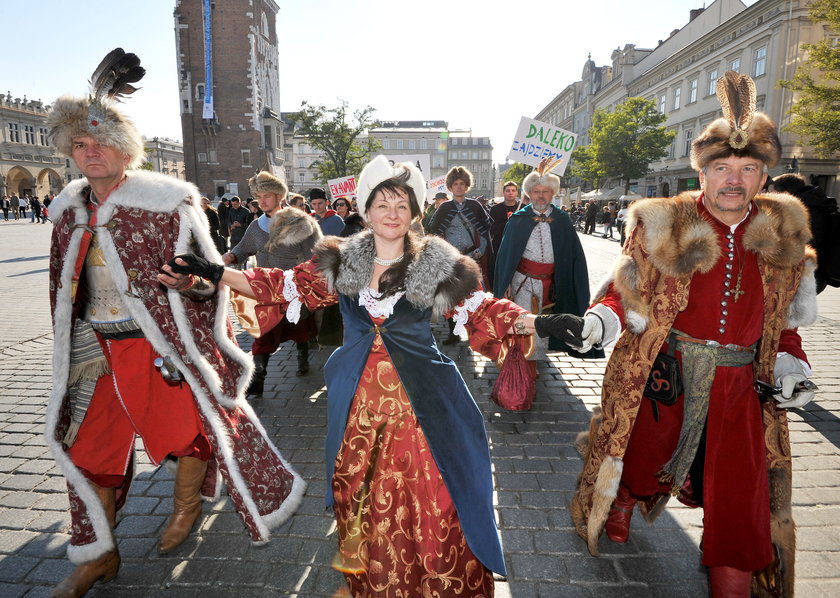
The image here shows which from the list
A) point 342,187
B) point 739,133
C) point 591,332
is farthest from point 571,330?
point 342,187

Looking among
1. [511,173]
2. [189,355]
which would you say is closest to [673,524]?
[189,355]

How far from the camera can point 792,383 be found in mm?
2252

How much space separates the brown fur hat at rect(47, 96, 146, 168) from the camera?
8.16 ft

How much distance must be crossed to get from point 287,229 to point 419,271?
3438 mm

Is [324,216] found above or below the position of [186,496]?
above

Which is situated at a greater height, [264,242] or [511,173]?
[511,173]

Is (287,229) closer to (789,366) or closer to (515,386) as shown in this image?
(515,386)

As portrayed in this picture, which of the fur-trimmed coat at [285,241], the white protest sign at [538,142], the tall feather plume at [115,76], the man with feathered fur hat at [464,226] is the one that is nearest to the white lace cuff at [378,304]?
the tall feather plume at [115,76]

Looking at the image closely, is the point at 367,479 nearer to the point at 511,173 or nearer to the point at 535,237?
the point at 535,237

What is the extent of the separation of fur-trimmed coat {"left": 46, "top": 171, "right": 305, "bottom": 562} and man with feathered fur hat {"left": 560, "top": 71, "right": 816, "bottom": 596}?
1.85 m

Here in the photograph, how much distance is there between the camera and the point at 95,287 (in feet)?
8.53

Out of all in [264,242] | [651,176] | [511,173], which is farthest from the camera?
[511,173]

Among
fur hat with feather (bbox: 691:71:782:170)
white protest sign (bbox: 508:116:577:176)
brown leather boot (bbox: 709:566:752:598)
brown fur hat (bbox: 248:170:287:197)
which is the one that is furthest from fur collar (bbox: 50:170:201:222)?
white protest sign (bbox: 508:116:577:176)

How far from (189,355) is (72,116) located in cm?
130
